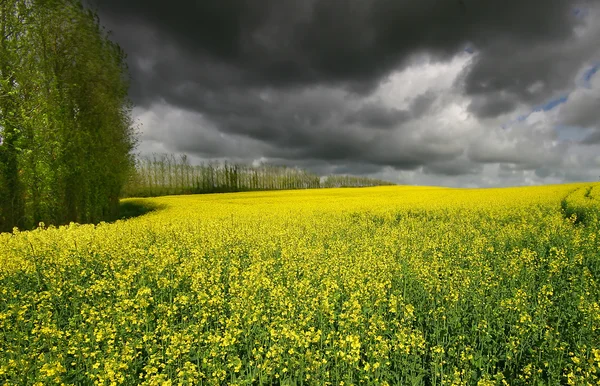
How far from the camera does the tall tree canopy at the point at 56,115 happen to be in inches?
690

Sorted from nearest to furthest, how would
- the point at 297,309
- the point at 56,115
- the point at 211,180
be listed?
1. the point at 297,309
2. the point at 56,115
3. the point at 211,180

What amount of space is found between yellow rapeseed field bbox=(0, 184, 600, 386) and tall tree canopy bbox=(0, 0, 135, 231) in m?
7.23

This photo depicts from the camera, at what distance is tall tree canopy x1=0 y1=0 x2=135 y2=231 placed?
1753 centimetres

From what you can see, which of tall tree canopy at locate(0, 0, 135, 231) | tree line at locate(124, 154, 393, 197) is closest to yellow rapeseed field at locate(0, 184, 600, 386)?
tall tree canopy at locate(0, 0, 135, 231)

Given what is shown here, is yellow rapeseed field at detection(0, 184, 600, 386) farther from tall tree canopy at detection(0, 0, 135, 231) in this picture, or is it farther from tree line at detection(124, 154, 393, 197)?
tree line at detection(124, 154, 393, 197)

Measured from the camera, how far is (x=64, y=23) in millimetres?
Answer: 23328

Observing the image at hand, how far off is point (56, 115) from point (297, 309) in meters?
23.7

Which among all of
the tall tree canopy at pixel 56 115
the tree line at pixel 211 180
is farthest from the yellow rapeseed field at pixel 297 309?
the tree line at pixel 211 180

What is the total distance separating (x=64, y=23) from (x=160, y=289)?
85.5 feet

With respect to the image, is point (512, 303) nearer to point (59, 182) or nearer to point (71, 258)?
point (71, 258)

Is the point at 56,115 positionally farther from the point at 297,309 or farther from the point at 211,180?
the point at 211,180

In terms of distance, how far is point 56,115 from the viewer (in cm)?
2106

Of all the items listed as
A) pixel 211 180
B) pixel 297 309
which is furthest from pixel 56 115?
pixel 211 180

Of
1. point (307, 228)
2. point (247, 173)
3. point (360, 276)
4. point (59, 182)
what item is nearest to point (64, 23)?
point (59, 182)
